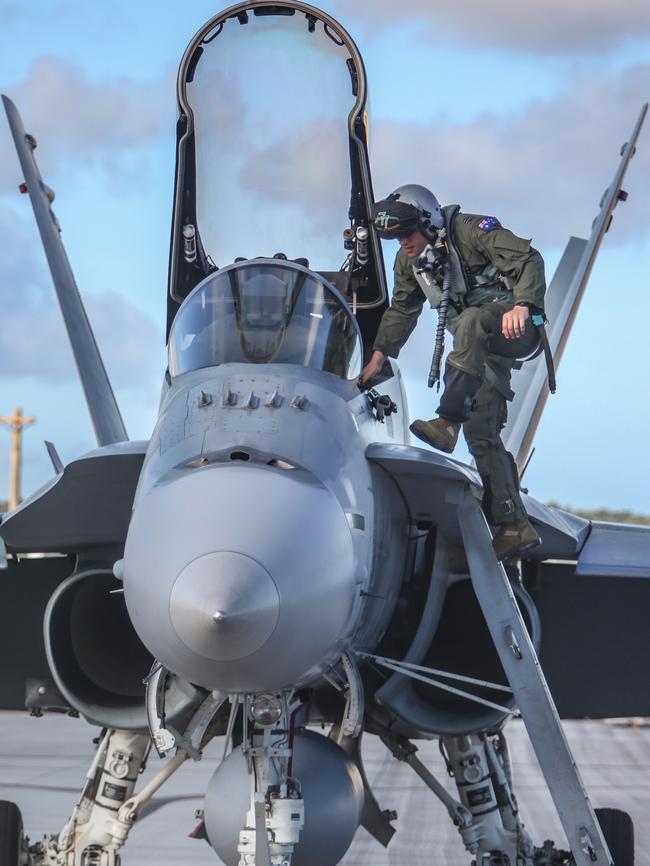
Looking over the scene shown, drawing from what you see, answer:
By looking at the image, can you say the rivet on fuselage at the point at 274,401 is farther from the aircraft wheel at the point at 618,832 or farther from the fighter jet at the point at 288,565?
the aircraft wheel at the point at 618,832

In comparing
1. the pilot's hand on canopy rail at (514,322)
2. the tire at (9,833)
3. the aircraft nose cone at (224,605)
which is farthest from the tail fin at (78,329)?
the aircraft nose cone at (224,605)

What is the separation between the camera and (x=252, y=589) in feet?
14.1

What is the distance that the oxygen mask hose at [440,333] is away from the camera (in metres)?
6.35

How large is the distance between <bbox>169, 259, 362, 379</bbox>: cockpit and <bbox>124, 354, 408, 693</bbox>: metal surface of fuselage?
147 mm

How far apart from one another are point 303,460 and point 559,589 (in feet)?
9.71

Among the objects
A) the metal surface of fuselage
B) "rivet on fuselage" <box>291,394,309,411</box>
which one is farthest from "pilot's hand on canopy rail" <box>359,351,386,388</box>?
"rivet on fuselage" <box>291,394,309,411</box>

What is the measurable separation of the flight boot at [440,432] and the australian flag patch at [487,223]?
0.91 m

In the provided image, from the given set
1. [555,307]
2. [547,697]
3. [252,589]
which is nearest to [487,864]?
[547,697]

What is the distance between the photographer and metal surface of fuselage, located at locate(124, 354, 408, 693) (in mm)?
4352

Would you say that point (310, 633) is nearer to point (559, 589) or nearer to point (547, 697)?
point (547, 697)

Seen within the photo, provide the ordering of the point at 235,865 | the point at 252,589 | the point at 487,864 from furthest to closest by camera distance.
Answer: the point at 487,864, the point at 235,865, the point at 252,589

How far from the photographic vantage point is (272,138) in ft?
26.1

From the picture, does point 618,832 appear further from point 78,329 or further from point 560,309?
point 78,329

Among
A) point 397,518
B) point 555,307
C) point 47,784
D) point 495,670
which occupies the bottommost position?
point 495,670
